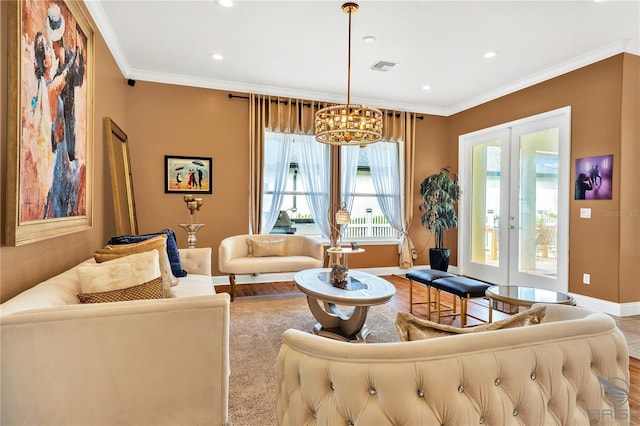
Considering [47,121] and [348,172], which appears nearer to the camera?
[47,121]

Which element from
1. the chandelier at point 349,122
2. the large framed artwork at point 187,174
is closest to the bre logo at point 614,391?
the chandelier at point 349,122

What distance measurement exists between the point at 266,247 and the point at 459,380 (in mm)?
4184

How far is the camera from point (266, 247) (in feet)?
16.0

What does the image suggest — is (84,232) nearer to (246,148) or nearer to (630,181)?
(246,148)

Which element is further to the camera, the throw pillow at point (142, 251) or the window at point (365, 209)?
the window at point (365, 209)

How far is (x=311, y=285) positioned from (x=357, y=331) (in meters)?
0.58

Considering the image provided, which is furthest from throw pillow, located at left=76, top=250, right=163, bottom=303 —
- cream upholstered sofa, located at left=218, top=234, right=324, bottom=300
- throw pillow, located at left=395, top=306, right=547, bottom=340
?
cream upholstered sofa, located at left=218, top=234, right=324, bottom=300

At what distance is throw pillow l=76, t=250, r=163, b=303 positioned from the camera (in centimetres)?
192

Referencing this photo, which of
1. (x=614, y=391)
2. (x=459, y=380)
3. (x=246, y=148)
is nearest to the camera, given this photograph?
(x=459, y=380)

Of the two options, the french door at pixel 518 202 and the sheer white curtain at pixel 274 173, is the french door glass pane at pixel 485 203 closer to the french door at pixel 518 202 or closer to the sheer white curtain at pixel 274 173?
the french door at pixel 518 202

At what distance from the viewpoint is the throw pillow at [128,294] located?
1844mm

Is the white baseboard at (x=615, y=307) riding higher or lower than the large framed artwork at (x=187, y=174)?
lower

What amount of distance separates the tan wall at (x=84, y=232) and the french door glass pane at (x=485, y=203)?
5.39 metres

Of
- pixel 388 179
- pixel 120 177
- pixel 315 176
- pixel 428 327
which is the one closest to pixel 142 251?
pixel 120 177
